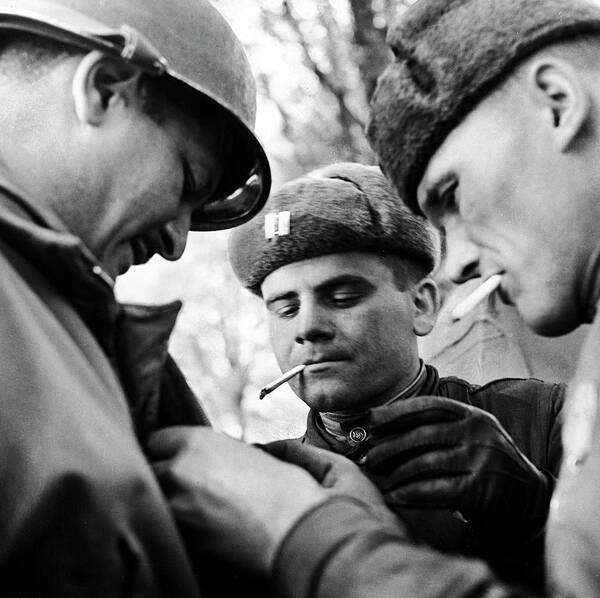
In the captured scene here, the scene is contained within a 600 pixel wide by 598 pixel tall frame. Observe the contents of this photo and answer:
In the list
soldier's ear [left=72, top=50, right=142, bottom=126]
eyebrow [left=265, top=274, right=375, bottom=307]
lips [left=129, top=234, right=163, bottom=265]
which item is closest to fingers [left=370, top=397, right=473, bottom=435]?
lips [left=129, top=234, right=163, bottom=265]

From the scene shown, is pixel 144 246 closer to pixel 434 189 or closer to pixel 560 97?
pixel 434 189

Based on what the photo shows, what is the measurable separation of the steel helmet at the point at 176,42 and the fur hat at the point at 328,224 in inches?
28.4

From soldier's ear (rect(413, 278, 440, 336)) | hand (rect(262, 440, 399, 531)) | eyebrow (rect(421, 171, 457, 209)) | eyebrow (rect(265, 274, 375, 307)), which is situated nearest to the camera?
hand (rect(262, 440, 399, 531))

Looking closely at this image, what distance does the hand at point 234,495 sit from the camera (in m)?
1.71

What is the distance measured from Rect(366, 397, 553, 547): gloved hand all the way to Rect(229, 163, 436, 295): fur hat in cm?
118

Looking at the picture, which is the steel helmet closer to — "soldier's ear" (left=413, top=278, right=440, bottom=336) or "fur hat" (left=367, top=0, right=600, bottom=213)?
"fur hat" (left=367, top=0, right=600, bottom=213)

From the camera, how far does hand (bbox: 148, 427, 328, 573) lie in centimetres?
171

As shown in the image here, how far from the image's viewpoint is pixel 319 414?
12.0 ft

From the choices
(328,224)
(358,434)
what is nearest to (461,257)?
(328,224)

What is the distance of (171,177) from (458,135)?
65 centimetres

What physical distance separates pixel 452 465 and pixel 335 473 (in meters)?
0.34

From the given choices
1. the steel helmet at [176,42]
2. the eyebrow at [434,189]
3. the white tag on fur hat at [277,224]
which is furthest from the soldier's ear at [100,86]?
the white tag on fur hat at [277,224]

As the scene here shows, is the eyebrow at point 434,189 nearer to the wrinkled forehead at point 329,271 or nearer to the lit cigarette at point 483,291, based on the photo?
the lit cigarette at point 483,291

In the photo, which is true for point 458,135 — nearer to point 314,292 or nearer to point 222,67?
point 222,67
